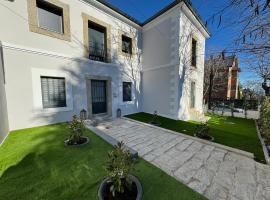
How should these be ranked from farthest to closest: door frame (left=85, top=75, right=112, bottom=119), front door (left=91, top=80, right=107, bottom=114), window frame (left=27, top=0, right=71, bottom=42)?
front door (left=91, top=80, right=107, bottom=114), door frame (left=85, top=75, right=112, bottom=119), window frame (left=27, top=0, right=71, bottom=42)

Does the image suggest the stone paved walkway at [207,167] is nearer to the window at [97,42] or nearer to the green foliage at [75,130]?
the green foliage at [75,130]

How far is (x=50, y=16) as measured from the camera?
18.9ft

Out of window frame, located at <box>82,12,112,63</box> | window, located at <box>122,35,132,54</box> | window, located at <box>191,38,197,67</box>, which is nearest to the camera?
window frame, located at <box>82,12,112,63</box>

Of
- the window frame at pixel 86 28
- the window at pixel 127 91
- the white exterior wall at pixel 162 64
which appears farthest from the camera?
the window at pixel 127 91

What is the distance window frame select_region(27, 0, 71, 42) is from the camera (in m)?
5.04

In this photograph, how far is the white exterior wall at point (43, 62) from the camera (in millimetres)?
4727

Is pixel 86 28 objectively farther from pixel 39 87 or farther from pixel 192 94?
pixel 192 94

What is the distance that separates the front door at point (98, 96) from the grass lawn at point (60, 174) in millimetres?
3747

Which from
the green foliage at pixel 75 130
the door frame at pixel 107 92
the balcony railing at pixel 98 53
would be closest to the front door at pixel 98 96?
the door frame at pixel 107 92

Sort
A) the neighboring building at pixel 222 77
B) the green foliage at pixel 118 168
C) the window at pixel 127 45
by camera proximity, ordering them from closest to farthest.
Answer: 1. the green foliage at pixel 118 168
2. the window at pixel 127 45
3. the neighboring building at pixel 222 77

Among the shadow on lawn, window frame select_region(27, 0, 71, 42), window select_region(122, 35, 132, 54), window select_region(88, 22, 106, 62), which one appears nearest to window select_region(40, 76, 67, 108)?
window frame select_region(27, 0, 71, 42)

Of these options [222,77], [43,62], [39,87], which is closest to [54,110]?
[39,87]

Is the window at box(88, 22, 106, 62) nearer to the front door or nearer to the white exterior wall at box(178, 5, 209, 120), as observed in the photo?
the front door

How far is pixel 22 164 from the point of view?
9.08 feet
